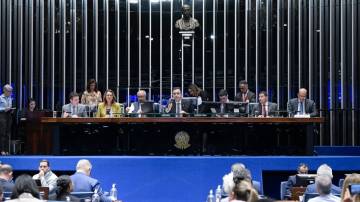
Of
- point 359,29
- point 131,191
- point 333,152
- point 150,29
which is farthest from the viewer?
point 150,29

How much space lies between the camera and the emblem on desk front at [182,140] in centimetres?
1277

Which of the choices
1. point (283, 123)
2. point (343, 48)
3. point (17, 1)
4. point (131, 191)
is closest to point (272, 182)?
point (283, 123)

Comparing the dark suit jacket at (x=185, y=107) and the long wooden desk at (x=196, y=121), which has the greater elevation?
the dark suit jacket at (x=185, y=107)

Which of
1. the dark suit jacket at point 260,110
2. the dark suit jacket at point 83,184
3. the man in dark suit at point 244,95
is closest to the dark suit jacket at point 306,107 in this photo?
the dark suit jacket at point 260,110

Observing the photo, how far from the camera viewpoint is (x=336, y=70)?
1619 centimetres

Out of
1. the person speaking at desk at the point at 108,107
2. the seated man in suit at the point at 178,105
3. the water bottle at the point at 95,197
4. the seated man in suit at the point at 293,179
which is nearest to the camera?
the water bottle at the point at 95,197

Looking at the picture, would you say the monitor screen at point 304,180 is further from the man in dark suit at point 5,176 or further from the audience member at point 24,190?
the audience member at point 24,190

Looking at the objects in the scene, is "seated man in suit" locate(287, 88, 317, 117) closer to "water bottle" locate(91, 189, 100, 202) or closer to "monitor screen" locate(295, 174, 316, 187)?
"monitor screen" locate(295, 174, 316, 187)

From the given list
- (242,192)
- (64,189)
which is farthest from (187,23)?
(242,192)

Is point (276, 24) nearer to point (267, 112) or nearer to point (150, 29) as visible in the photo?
point (150, 29)

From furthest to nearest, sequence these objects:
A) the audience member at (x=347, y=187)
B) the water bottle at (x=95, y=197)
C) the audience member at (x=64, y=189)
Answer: the water bottle at (x=95, y=197) → the audience member at (x=64, y=189) → the audience member at (x=347, y=187)

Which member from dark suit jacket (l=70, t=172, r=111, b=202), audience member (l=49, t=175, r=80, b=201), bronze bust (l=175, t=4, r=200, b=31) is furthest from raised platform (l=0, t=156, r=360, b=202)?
bronze bust (l=175, t=4, r=200, b=31)

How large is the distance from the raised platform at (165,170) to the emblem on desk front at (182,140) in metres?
0.79

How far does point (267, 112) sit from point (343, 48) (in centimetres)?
410
